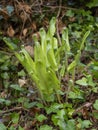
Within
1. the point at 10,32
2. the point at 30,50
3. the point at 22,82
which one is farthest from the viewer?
the point at 10,32

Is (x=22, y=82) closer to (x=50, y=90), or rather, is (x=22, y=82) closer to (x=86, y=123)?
(x=50, y=90)

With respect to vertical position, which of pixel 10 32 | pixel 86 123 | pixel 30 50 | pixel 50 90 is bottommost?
pixel 86 123

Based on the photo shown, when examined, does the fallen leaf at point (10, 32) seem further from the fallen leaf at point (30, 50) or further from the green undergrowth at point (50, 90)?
the green undergrowth at point (50, 90)

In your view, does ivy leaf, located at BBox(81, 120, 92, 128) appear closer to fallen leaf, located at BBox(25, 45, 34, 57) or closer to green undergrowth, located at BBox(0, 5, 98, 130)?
green undergrowth, located at BBox(0, 5, 98, 130)

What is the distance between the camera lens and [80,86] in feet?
8.66

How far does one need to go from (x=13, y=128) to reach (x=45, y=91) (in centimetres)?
34

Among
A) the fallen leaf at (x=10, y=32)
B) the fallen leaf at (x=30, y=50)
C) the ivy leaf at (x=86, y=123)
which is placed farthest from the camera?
the fallen leaf at (x=10, y=32)

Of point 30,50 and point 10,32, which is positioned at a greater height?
point 10,32

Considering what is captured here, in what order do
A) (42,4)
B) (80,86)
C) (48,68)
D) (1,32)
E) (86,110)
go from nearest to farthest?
1. (48,68)
2. (86,110)
3. (80,86)
4. (1,32)
5. (42,4)

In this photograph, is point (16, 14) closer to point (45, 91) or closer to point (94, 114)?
point (45, 91)

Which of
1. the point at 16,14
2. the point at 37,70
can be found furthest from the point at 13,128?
the point at 16,14

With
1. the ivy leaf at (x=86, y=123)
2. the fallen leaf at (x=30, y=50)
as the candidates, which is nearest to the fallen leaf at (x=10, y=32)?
the fallen leaf at (x=30, y=50)

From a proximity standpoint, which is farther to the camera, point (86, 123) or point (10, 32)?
point (10, 32)

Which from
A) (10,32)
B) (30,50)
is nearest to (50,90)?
(30,50)
